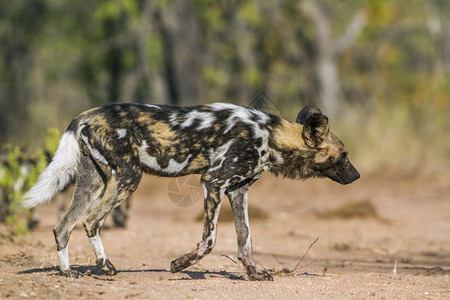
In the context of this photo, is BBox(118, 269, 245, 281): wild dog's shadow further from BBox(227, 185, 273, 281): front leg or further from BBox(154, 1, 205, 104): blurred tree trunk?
BBox(154, 1, 205, 104): blurred tree trunk

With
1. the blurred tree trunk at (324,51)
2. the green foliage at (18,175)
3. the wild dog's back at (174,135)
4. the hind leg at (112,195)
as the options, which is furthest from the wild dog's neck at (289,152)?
the blurred tree trunk at (324,51)

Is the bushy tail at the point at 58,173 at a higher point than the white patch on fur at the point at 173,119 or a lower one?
lower

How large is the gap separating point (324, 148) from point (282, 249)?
2500 mm

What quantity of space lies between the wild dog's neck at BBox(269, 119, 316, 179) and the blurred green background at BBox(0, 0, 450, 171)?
372 inches

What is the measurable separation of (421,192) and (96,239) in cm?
952

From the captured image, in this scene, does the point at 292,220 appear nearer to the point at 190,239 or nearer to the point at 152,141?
the point at 190,239

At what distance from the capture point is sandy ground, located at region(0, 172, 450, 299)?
17.3ft

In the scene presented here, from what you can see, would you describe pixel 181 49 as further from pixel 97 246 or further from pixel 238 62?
pixel 97 246

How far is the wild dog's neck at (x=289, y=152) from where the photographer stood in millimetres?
6086

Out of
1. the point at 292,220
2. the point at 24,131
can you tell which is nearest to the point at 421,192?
the point at 292,220

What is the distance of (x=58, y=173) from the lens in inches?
226

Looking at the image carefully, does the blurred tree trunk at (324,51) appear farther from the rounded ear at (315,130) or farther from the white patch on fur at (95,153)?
the white patch on fur at (95,153)

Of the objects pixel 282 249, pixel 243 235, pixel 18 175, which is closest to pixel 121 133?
pixel 243 235

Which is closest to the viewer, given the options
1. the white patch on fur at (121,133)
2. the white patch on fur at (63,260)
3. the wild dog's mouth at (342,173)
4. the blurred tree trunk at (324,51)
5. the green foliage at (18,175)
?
the white patch on fur at (63,260)
